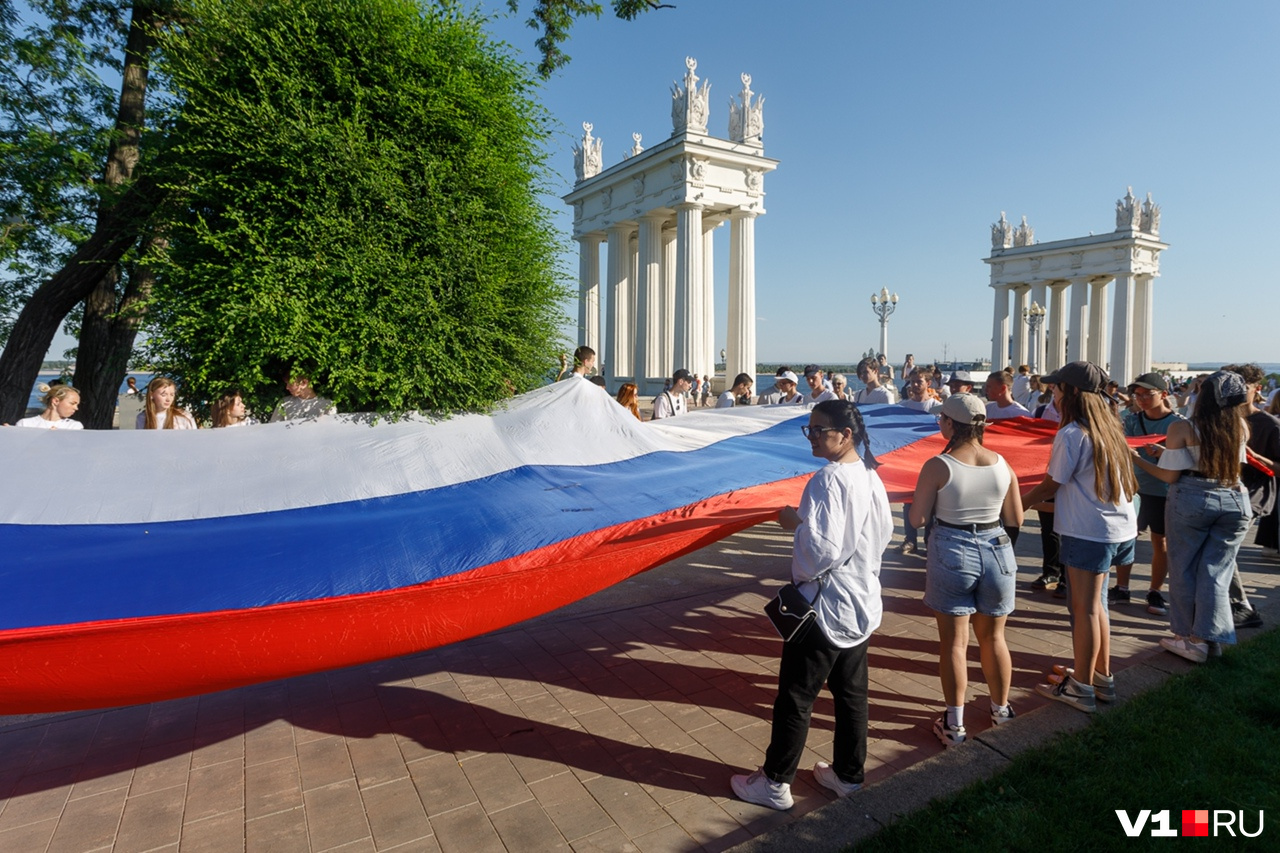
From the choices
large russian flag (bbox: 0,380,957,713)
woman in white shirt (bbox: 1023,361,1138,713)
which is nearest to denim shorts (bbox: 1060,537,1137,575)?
woman in white shirt (bbox: 1023,361,1138,713)

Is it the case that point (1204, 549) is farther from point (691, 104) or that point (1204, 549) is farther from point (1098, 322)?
point (1098, 322)

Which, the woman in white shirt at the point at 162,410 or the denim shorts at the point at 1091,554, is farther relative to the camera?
the woman in white shirt at the point at 162,410

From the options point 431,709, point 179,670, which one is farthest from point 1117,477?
point 179,670

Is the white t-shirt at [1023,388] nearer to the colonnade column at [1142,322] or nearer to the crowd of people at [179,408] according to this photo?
the crowd of people at [179,408]

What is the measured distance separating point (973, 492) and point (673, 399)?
21.9 feet

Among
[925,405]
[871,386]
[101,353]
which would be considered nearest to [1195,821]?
[925,405]

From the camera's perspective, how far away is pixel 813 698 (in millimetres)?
3176

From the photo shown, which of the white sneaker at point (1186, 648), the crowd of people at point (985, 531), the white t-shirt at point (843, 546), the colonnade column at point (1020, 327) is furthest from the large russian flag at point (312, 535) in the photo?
the colonnade column at point (1020, 327)

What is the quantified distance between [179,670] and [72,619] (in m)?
0.40

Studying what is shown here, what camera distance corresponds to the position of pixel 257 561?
2.69 m

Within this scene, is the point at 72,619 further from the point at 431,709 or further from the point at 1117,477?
the point at 1117,477

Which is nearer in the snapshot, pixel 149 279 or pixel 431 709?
pixel 431 709

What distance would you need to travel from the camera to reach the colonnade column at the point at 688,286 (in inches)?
1097

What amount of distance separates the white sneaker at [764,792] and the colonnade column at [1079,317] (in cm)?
5219
